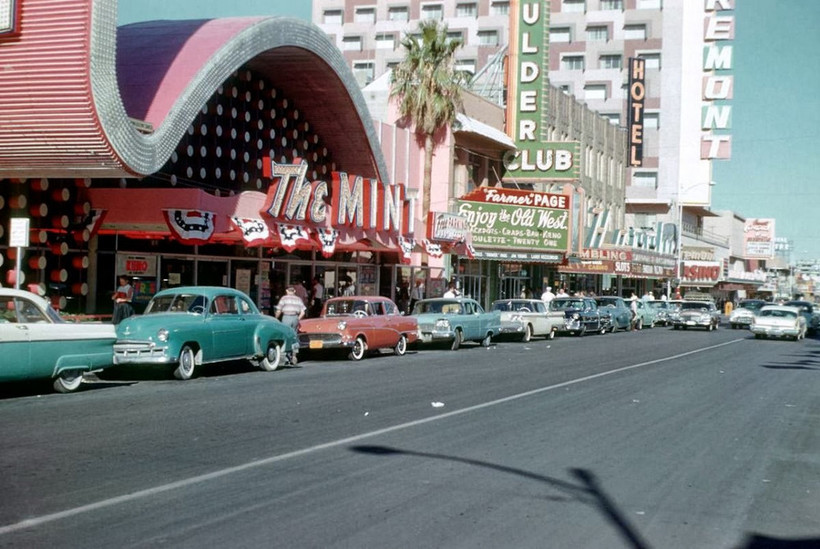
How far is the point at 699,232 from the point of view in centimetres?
10206

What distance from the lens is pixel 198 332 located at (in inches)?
681

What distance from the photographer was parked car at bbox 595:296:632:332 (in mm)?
42309

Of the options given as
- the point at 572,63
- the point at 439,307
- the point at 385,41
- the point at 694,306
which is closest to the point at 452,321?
the point at 439,307

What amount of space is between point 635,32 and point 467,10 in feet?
51.2

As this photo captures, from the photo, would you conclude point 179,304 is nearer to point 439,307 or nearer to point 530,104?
point 439,307

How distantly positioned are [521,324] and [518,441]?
21.9 metres

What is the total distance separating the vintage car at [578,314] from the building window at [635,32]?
2117 inches

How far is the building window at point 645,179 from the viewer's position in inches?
3605

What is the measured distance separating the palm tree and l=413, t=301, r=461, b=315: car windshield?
1003cm

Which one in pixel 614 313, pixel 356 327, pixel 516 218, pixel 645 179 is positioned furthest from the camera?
pixel 645 179

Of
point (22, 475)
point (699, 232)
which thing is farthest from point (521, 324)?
point (699, 232)


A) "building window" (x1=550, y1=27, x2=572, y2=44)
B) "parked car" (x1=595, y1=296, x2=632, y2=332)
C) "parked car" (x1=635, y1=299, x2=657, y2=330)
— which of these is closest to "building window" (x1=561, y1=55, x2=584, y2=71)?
"building window" (x1=550, y1=27, x2=572, y2=44)

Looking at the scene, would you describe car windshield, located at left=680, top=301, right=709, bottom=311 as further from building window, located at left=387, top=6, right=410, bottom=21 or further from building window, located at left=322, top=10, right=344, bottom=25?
building window, located at left=322, top=10, right=344, bottom=25

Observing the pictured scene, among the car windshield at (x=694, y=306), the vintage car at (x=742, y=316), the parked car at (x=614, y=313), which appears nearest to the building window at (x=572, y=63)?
the vintage car at (x=742, y=316)
